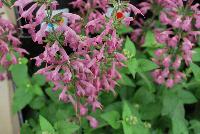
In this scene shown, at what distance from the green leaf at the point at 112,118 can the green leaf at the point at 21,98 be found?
351 mm

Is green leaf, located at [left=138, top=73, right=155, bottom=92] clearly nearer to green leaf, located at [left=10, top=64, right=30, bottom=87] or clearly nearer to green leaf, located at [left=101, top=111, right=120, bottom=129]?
green leaf, located at [left=101, top=111, right=120, bottom=129]

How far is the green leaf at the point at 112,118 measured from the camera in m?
1.47

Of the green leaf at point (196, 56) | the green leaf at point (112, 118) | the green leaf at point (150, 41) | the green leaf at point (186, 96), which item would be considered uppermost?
the green leaf at point (150, 41)

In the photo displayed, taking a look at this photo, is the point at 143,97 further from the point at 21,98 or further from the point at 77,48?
the point at 77,48

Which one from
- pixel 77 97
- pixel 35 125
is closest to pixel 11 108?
pixel 35 125

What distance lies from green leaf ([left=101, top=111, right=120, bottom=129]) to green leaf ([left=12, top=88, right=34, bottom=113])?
351 millimetres

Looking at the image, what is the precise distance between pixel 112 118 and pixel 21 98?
1.35 feet

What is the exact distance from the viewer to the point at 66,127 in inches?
51.8

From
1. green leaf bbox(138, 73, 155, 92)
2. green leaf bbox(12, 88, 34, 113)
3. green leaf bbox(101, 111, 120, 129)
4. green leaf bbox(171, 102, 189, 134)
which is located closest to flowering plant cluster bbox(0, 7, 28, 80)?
green leaf bbox(12, 88, 34, 113)

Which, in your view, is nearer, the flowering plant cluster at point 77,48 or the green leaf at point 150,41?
the flowering plant cluster at point 77,48

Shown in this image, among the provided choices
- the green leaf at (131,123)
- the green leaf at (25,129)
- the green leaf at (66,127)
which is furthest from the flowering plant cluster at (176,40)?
the green leaf at (25,129)

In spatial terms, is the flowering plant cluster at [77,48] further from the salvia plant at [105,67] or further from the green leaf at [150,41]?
the green leaf at [150,41]

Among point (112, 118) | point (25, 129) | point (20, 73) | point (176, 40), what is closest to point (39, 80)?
point (20, 73)

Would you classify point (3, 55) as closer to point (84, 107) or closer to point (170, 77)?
point (84, 107)
